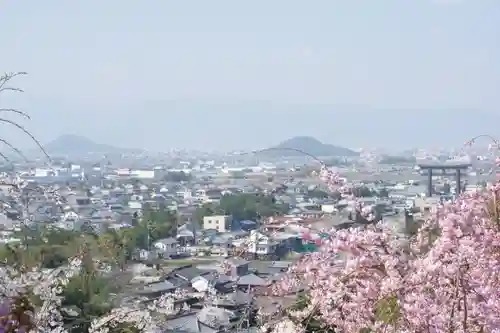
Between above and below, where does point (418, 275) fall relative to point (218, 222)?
above

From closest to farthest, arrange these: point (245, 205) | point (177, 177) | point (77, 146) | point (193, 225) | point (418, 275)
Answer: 1. point (418, 275)
2. point (193, 225)
3. point (245, 205)
4. point (177, 177)
5. point (77, 146)

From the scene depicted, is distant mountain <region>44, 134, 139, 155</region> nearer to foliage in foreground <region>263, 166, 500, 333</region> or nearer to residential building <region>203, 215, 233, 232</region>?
residential building <region>203, 215, 233, 232</region>

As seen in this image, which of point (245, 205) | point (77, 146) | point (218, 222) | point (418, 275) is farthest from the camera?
point (77, 146)

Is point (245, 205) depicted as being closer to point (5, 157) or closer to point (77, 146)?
point (5, 157)

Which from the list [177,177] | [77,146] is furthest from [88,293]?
[77,146]

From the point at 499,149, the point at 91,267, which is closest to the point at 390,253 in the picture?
the point at 499,149

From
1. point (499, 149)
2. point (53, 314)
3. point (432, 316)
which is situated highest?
point (499, 149)

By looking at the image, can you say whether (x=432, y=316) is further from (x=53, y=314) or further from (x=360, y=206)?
(x=53, y=314)
